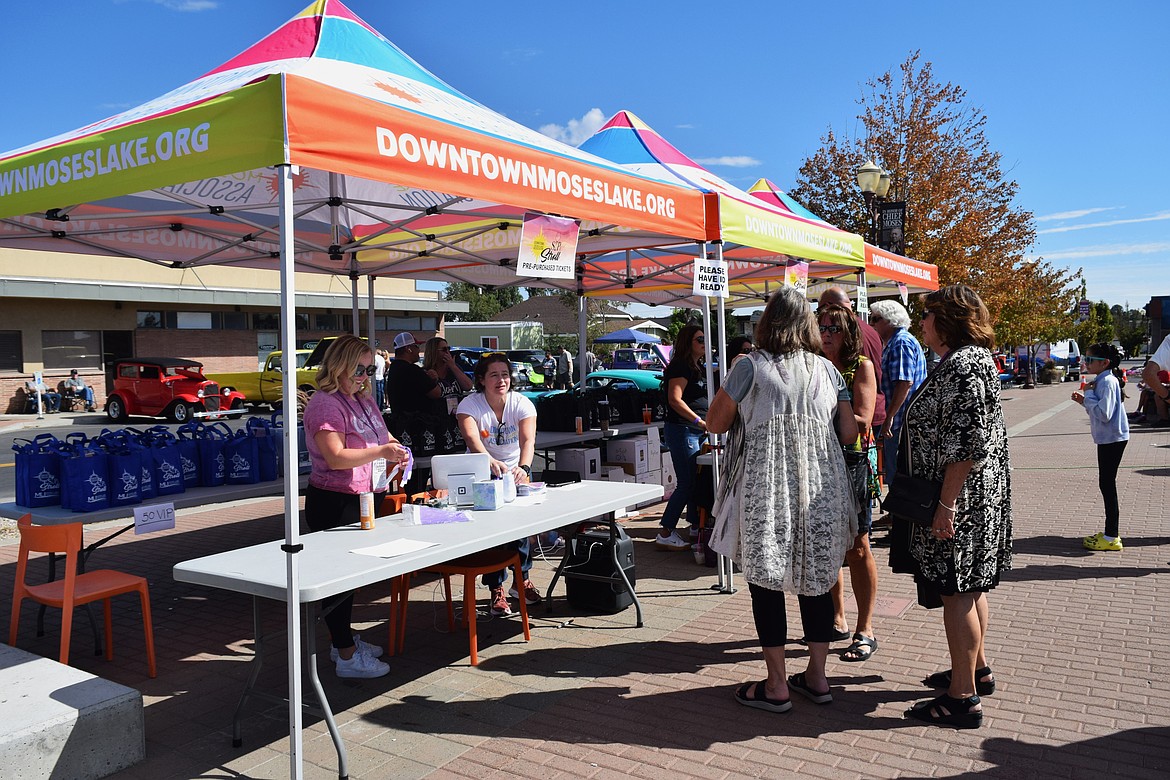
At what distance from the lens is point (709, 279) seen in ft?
19.6

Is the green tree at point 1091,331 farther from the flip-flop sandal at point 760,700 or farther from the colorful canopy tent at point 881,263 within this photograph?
the flip-flop sandal at point 760,700

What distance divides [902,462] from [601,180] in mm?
2452

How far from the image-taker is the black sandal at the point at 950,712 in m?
3.79

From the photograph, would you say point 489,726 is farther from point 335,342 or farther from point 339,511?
point 335,342

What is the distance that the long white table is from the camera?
11.3 feet

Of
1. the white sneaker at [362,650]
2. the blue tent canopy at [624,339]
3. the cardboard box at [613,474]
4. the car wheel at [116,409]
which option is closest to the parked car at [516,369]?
the car wheel at [116,409]

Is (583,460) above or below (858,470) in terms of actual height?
below

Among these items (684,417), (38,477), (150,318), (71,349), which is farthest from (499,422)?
(150,318)

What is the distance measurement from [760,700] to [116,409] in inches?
884

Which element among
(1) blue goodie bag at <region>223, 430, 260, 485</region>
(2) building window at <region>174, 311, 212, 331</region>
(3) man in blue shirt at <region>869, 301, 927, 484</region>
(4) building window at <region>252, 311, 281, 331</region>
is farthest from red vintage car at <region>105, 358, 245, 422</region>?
(3) man in blue shirt at <region>869, 301, 927, 484</region>

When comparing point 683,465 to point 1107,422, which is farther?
point 683,465

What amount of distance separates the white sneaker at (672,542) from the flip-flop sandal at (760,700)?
3.02 metres

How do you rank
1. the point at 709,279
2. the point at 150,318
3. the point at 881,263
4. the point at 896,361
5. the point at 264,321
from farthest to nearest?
the point at 264,321, the point at 150,318, the point at 881,263, the point at 896,361, the point at 709,279

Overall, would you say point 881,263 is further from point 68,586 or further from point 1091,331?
point 1091,331
